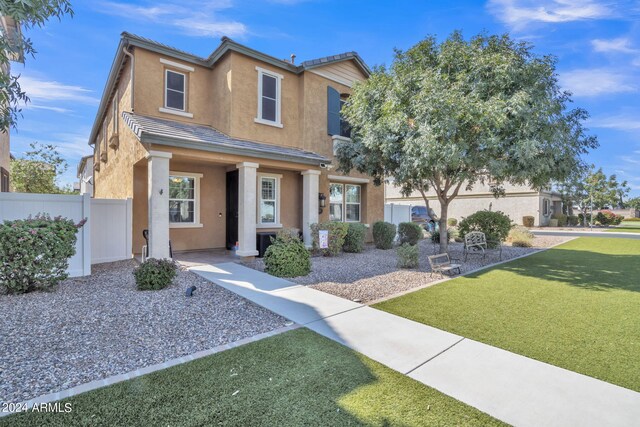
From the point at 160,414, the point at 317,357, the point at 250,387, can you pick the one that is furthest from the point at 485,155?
the point at 160,414

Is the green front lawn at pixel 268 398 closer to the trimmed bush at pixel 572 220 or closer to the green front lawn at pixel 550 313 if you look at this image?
the green front lawn at pixel 550 313

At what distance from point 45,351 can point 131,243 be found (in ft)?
24.1

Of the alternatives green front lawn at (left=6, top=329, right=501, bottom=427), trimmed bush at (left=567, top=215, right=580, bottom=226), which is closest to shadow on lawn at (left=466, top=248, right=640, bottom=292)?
green front lawn at (left=6, top=329, right=501, bottom=427)

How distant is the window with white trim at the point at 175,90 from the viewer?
11266 mm

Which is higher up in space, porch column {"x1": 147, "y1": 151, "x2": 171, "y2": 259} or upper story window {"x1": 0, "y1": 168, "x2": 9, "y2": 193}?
upper story window {"x1": 0, "y1": 168, "x2": 9, "y2": 193}

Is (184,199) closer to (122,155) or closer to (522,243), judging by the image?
(122,155)

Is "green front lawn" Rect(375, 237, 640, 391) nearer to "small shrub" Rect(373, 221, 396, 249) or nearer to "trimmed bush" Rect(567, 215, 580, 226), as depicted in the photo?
"small shrub" Rect(373, 221, 396, 249)

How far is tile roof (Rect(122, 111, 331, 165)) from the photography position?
8.39 metres

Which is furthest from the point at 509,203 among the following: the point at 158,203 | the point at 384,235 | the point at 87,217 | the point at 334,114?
the point at 87,217

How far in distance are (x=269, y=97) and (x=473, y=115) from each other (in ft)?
24.6

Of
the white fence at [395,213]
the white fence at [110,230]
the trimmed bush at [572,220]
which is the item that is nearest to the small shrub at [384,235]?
the white fence at [395,213]

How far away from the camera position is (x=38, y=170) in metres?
22.4

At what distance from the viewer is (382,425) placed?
280 cm

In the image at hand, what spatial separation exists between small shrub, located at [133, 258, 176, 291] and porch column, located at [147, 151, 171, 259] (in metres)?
1.43
